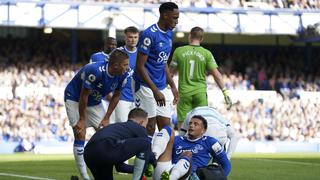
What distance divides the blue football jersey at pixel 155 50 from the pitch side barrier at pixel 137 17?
832 inches

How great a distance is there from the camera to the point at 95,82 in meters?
12.3

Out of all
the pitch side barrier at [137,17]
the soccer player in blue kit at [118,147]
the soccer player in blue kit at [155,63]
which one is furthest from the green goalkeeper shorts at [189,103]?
the pitch side barrier at [137,17]

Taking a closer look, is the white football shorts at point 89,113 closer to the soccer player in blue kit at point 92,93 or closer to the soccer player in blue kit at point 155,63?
the soccer player in blue kit at point 92,93

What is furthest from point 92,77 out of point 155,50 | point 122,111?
point 122,111

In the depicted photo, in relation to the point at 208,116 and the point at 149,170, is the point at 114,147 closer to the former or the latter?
the point at 149,170

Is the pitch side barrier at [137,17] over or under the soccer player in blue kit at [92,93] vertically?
over

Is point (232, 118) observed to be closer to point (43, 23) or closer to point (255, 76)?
point (255, 76)

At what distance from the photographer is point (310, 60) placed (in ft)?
136

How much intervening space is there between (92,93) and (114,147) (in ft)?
7.40

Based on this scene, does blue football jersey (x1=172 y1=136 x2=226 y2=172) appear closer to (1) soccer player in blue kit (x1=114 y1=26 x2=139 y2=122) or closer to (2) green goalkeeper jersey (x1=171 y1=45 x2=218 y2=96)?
(1) soccer player in blue kit (x1=114 y1=26 x2=139 y2=122)

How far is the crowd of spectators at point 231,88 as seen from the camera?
1176 inches

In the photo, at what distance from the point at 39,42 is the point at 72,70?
9.40 ft

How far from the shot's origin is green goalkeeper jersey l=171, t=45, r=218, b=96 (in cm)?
1563

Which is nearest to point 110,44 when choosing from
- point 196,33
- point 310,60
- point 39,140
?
point 196,33
